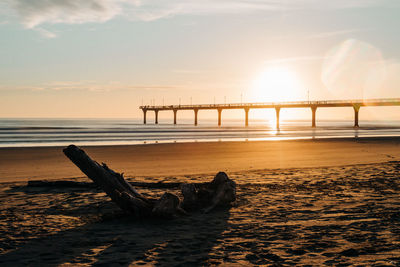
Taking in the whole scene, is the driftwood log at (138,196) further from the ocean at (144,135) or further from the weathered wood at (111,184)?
the ocean at (144,135)

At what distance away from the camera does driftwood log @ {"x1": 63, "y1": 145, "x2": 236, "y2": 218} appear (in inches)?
257

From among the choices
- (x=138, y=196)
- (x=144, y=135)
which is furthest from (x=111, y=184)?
(x=144, y=135)

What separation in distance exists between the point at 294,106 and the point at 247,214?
282 feet

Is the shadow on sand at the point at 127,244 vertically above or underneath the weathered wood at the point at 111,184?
underneath

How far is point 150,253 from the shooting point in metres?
4.89

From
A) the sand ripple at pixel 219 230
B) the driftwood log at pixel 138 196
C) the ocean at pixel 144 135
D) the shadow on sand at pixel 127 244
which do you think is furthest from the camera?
the ocean at pixel 144 135

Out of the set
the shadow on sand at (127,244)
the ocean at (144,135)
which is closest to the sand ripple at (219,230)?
the shadow on sand at (127,244)

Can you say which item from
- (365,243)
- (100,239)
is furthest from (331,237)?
(100,239)

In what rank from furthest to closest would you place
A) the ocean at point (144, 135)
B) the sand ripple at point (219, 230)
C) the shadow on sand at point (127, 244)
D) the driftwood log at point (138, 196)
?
1. the ocean at point (144, 135)
2. the driftwood log at point (138, 196)
3. the sand ripple at point (219, 230)
4. the shadow on sand at point (127, 244)

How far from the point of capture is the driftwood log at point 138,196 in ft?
21.4

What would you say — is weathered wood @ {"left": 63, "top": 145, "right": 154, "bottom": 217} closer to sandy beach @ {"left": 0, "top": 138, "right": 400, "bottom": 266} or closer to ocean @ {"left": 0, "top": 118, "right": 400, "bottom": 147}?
sandy beach @ {"left": 0, "top": 138, "right": 400, "bottom": 266}

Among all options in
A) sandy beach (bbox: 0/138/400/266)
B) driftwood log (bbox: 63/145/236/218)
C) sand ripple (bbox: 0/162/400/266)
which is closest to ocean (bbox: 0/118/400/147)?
sandy beach (bbox: 0/138/400/266)

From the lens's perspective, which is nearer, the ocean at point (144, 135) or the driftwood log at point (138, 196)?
the driftwood log at point (138, 196)

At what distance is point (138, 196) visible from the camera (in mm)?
6984
